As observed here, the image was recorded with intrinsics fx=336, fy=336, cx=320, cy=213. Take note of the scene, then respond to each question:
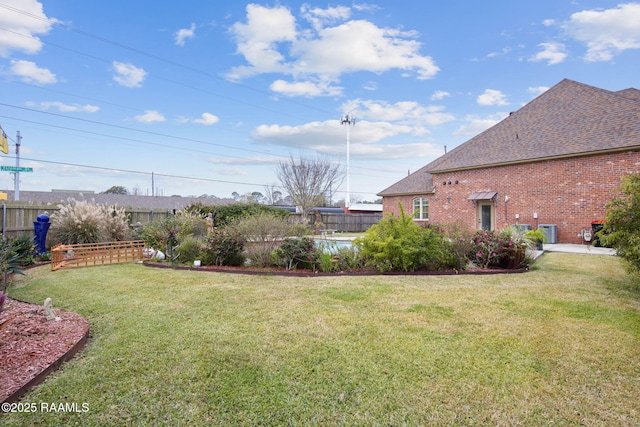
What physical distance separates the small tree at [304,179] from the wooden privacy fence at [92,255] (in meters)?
19.2

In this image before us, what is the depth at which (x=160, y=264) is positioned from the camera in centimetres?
846

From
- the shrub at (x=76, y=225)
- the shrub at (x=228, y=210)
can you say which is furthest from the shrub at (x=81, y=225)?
the shrub at (x=228, y=210)

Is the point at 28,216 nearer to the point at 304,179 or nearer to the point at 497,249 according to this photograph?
the point at 497,249

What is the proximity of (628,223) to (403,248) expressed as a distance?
3.74 meters

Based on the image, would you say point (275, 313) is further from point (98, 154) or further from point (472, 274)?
point (98, 154)

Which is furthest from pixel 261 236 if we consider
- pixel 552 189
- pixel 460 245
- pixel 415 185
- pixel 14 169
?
pixel 415 185

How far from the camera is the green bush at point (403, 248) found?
7307 millimetres

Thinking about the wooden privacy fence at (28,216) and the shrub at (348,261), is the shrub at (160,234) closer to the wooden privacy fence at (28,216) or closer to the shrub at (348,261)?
the wooden privacy fence at (28,216)

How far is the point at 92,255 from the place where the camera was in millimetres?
8734

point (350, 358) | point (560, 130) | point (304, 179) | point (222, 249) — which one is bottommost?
point (350, 358)

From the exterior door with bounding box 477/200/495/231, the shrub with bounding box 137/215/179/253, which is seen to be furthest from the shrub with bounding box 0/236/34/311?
the exterior door with bounding box 477/200/495/231

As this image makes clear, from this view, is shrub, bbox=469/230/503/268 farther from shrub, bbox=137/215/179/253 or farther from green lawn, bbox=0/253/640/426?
shrub, bbox=137/215/179/253

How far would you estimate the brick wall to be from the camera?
13094mm

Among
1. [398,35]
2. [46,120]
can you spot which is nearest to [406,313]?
[398,35]
